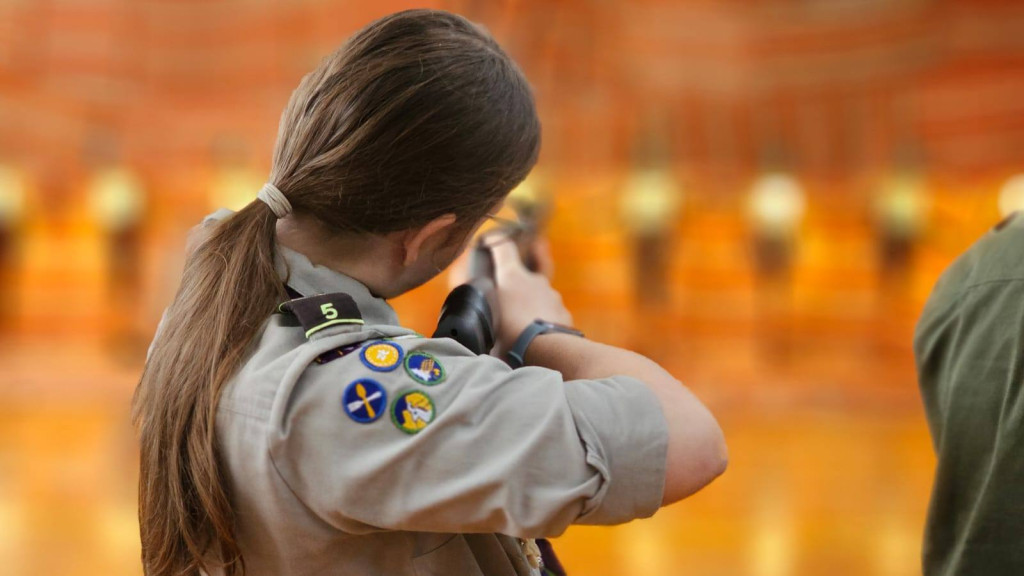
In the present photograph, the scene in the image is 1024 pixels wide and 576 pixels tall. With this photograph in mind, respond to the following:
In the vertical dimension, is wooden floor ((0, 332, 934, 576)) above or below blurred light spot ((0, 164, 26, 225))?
below

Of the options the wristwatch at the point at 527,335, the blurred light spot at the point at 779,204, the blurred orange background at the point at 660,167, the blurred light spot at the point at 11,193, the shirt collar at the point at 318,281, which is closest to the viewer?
the shirt collar at the point at 318,281

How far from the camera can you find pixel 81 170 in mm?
7758

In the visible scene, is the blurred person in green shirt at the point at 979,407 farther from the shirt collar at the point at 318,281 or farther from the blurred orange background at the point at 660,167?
the blurred orange background at the point at 660,167

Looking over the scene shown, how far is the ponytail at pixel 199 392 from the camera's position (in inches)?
32.4

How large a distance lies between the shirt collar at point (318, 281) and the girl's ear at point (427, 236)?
59 mm

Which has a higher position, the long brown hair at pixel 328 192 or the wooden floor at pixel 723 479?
the long brown hair at pixel 328 192

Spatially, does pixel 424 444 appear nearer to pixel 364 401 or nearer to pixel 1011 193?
pixel 364 401

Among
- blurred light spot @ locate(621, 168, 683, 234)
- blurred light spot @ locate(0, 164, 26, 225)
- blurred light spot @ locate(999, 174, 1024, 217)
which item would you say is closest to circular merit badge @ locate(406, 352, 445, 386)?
blurred light spot @ locate(621, 168, 683, 234)

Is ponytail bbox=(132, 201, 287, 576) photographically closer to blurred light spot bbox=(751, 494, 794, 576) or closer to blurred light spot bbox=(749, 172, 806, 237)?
blurred light spot bbox=(751, 494, 794, 576)

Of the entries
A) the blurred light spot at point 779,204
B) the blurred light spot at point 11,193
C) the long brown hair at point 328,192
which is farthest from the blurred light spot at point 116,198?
the long brown hair at point 328,192

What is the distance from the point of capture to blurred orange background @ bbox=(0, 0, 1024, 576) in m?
7.33

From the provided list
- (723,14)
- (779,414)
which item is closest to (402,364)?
(779,414)

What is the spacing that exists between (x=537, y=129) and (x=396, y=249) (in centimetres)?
20

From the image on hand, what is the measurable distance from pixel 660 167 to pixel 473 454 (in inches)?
281
